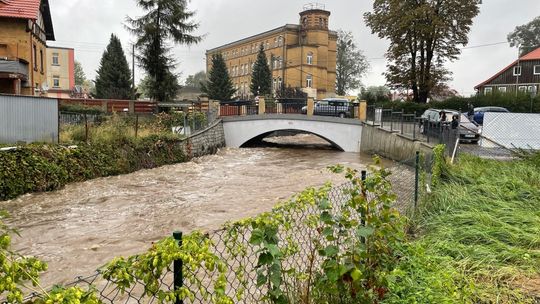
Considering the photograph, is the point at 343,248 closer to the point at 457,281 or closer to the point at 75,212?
the point at 457,281

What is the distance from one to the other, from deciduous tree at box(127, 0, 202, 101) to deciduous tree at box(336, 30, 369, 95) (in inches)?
1825

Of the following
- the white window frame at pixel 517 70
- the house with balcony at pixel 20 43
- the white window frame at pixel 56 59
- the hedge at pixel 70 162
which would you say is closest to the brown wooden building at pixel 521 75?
the white window frame at pixel 517 70

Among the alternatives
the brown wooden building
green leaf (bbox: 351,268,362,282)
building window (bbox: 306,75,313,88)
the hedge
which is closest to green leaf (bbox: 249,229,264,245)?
green leaf (bbox: 351,268,362,282)

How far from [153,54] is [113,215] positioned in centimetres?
2616

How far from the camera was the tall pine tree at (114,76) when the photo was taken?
1946 inches

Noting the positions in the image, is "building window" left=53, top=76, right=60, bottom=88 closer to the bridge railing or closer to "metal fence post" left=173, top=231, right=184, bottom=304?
the bridge railing

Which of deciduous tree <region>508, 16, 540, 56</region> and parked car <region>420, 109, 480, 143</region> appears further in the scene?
deciduous tree <region>508, 16, 540, 56</region>

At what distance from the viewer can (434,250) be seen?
16.5 feet

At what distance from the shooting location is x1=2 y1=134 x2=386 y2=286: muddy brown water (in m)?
8.49

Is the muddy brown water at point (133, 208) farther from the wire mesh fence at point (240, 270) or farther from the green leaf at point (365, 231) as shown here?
the green leaf at point (365, 231)

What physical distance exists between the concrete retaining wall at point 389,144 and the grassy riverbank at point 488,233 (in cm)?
853

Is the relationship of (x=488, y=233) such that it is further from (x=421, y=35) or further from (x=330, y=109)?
(x=421, y=35)

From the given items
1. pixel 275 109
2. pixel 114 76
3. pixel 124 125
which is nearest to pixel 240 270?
pixel 124 125

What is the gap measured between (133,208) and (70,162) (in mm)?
4462
